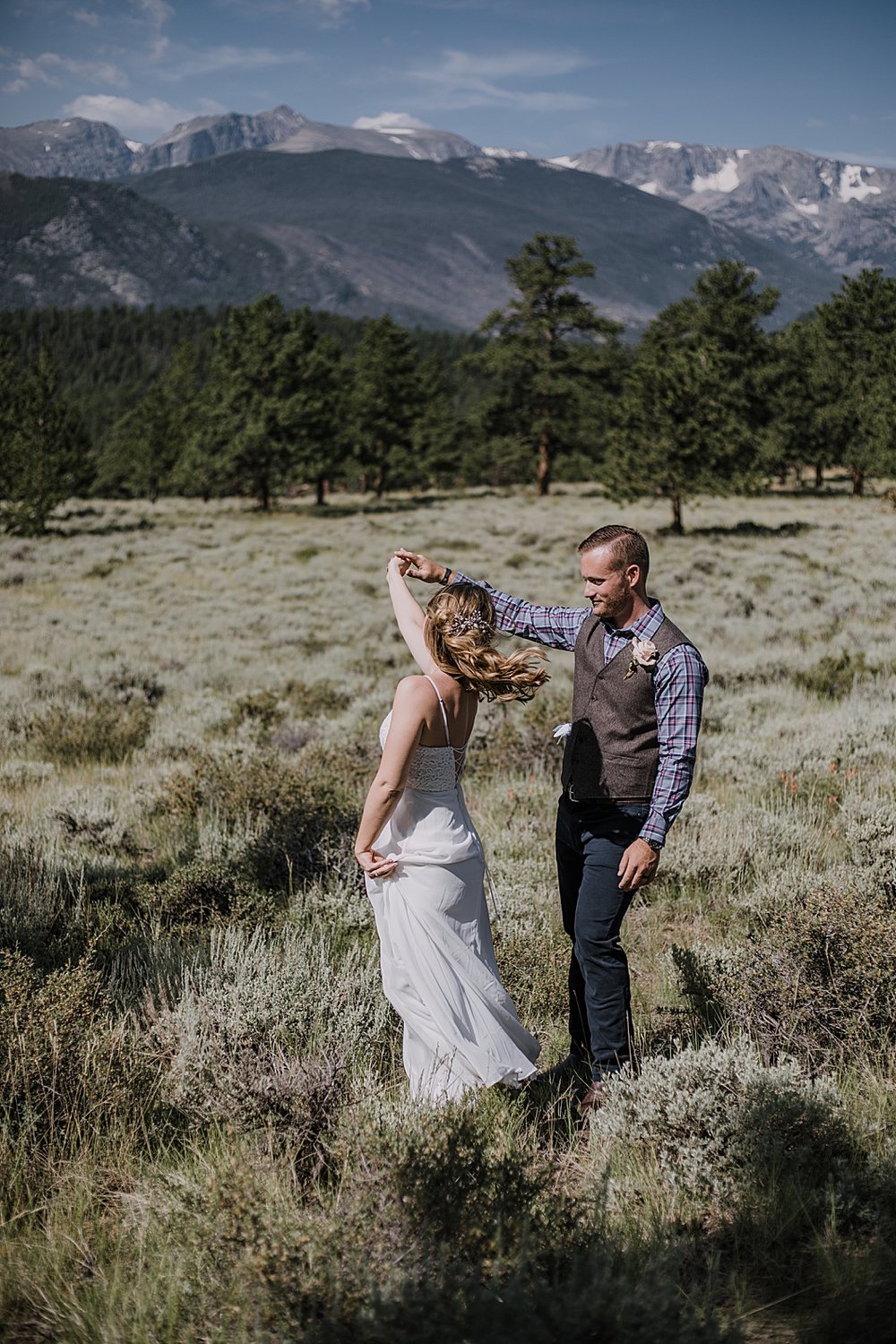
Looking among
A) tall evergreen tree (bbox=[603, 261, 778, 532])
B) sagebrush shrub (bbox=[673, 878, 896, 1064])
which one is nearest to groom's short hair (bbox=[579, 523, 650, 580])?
sagebrush shrub (bbox=[673, 878, 896, 1064])

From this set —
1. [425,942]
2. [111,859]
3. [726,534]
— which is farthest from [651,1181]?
[726,534]

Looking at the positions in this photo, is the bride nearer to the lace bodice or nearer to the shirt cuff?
the lace bodice

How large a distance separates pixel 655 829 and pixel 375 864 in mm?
966

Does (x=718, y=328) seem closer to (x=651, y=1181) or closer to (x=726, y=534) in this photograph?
(x=726, y=534)

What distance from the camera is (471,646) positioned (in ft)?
9.90

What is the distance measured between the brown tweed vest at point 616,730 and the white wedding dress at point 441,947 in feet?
1.57

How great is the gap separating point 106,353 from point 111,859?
159 metres

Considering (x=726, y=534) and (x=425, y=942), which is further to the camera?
(x=726, y=534)

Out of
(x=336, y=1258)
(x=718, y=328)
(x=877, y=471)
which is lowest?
(x=336, y=1258)

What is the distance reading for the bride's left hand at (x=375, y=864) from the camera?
3.15 m

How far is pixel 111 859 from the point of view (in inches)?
217

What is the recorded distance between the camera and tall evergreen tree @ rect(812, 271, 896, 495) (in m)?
38.5

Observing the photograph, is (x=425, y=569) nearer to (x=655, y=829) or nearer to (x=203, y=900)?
(x=655, y=829)

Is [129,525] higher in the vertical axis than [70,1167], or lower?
higher
